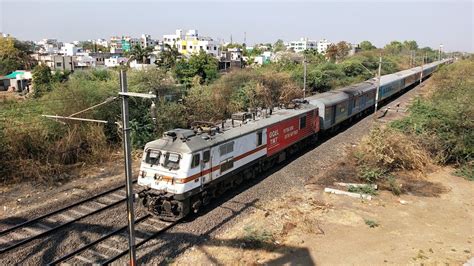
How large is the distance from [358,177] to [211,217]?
850 centimetres

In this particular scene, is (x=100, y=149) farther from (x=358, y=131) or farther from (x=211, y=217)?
(x=358, y=131)

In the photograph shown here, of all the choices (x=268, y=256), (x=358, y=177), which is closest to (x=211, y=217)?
(x=268, y=256)

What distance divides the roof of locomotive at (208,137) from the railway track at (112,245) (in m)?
2.77

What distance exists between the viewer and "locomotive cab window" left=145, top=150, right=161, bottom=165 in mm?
13961

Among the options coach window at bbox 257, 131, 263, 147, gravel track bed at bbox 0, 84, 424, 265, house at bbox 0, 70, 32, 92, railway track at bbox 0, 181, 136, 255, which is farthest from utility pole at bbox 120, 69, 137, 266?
house at bbox 0, 70, 32, 92

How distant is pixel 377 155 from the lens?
19484mm

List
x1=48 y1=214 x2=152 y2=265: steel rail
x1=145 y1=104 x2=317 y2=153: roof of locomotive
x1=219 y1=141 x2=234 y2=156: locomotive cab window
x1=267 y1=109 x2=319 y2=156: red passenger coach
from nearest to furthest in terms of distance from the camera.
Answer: x1=48 y1=214 x2=152 y2=265: steel rail, x1=145 y1=104 x2=317 y2=153: roof of locomotive, x1=219 y1=141 x2=234 y2=156: locomotive cab window, x1=267 y1=109 x2=319 y2=156: red passenger coach

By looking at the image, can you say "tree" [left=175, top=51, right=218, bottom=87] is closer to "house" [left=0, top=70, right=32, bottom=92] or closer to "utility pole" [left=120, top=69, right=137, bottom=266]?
"house" [left=0, top=70, right=32, bottom=92]

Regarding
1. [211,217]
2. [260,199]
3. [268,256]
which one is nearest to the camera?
[268,256]

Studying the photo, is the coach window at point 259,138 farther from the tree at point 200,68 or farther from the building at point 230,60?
the building at point 230,60

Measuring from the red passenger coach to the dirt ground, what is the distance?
10.5 ft

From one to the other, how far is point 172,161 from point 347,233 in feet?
22.1

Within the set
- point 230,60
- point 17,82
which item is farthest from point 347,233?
point 230,60

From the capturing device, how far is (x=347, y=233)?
13.1m
